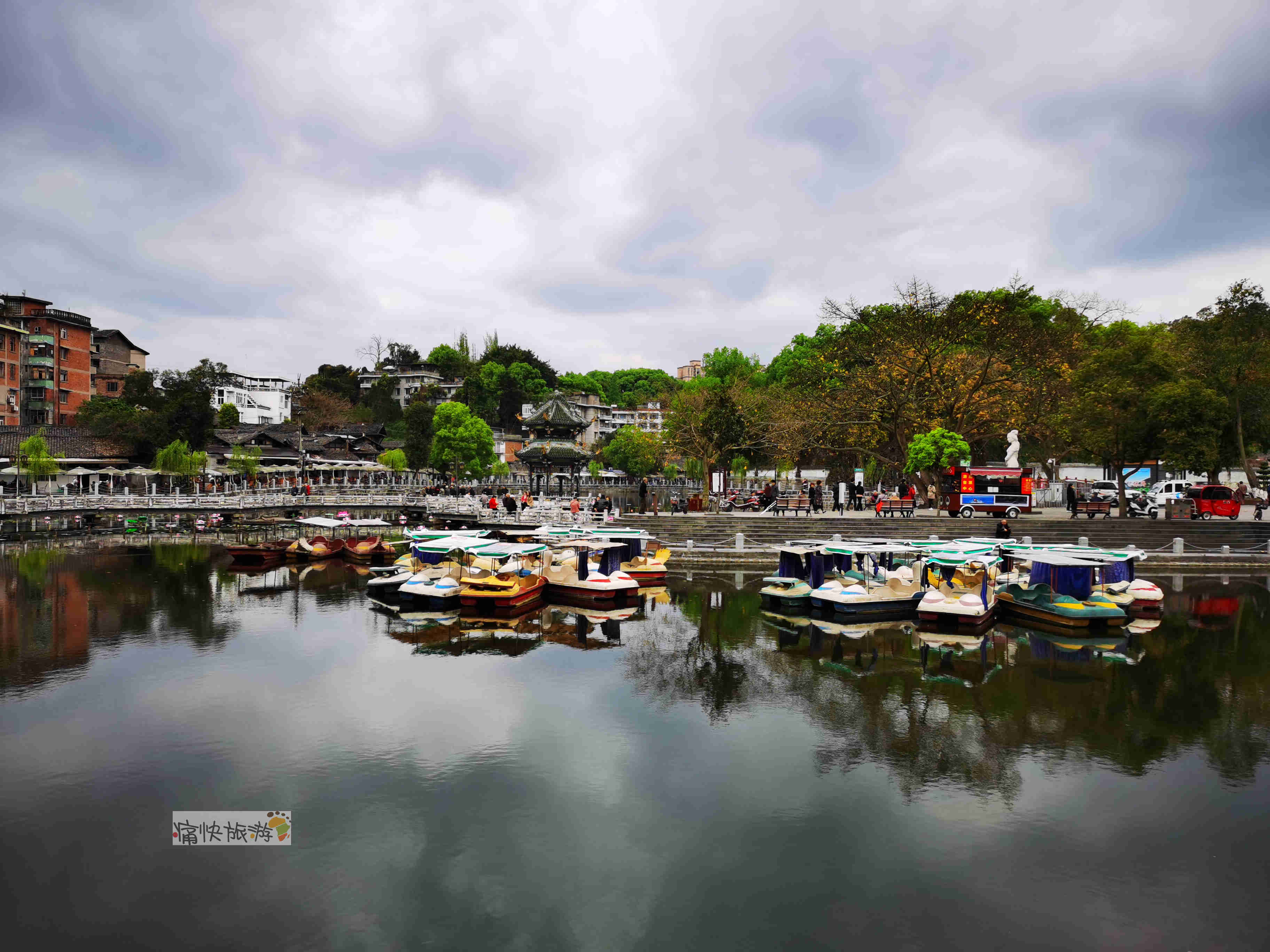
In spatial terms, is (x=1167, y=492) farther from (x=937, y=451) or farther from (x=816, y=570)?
(x=816, y=570)

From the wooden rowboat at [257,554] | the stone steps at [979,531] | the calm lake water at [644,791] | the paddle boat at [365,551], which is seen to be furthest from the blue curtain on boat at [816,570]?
the wooden rowboat at [257,554]

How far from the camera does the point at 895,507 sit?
106ft

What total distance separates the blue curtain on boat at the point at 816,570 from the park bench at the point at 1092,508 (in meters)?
17.4

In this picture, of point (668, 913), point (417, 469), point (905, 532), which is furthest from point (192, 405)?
point (668, 913)

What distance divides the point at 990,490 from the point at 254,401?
84.7m

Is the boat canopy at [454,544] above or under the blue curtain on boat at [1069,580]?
above

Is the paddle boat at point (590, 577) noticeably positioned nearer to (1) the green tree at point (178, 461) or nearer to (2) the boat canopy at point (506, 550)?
(2) the boat canopy at point (506, 550)

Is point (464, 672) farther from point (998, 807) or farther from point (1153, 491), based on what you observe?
point (1153, 491)

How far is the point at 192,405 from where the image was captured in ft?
183

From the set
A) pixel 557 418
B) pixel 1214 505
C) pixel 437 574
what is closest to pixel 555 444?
pixel 557 418

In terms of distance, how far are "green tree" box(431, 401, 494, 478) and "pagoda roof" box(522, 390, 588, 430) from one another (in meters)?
5.81

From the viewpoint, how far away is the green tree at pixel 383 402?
293ft

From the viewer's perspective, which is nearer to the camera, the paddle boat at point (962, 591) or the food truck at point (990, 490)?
the paddle boat at point (962, 591)

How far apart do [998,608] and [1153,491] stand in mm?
32052
